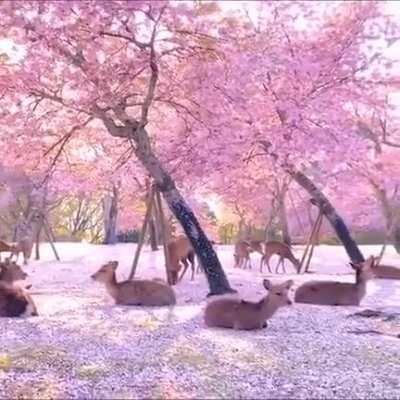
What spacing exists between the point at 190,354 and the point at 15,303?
238 centimetres

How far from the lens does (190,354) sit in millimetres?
4809

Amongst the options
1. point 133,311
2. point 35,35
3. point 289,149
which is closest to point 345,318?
→ point 133,311

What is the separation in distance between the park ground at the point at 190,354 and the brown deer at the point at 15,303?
20 centimetres

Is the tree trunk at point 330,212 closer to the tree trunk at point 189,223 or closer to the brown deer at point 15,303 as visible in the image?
the tree trunk at point 189,223

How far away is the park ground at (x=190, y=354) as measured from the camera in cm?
400

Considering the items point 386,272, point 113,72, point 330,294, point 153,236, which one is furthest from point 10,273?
point 153,236

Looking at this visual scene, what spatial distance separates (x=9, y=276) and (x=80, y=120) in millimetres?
2402

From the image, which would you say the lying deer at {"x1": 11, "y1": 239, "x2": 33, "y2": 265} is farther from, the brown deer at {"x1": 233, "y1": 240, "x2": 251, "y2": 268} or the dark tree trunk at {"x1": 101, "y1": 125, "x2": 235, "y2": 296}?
the dark tree trunk at {"x1": 101, "y1": 125, "x2": 235, "y2": 296}

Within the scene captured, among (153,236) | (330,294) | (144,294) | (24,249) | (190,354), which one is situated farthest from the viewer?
(153,236)

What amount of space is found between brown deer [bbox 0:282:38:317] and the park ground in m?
0.20

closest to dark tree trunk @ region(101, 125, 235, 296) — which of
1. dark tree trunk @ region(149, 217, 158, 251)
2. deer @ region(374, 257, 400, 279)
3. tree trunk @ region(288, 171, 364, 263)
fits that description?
tree trunk @ region(288, 171, 364, 263)

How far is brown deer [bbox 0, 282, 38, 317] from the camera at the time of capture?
21.3 feet

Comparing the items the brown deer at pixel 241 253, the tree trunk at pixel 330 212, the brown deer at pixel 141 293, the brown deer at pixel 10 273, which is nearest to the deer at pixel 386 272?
the tree trunk at pixel 330 212

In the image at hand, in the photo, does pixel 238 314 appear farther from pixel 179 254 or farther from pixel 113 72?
pixel 179 254
